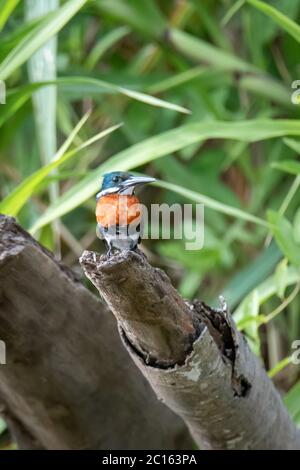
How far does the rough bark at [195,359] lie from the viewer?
3.37ft

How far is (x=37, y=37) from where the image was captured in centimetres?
142

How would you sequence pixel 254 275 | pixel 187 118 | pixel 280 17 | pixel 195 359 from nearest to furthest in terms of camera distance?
pixel 195 359
pixel 280 17
pixel 254 275
pixel 187 118

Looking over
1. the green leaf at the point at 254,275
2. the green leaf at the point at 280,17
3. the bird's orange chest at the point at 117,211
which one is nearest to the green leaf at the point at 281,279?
the green leaf at the point at 280,17

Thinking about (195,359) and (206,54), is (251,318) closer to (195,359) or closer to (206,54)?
(195,359)

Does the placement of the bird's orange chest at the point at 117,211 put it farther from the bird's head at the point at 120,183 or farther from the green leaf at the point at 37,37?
the green leaf at the point at 37,37

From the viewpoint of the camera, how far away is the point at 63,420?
1.46m

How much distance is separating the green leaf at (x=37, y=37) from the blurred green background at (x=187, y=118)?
0.18 meters

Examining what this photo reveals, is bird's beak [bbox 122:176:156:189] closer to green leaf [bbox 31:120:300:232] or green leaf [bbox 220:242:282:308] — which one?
green leaf [bbox 31:120:300:232]

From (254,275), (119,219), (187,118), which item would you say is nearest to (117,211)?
(119,219)

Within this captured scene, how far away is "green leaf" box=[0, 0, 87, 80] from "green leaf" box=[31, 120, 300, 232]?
0.19 meters

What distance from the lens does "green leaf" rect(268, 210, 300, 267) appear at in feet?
4.63

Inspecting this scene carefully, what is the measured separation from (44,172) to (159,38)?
735 millimetres

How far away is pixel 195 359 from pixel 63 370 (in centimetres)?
32

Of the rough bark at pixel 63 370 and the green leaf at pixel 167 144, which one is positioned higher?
the green leaf at pixel 167 144
